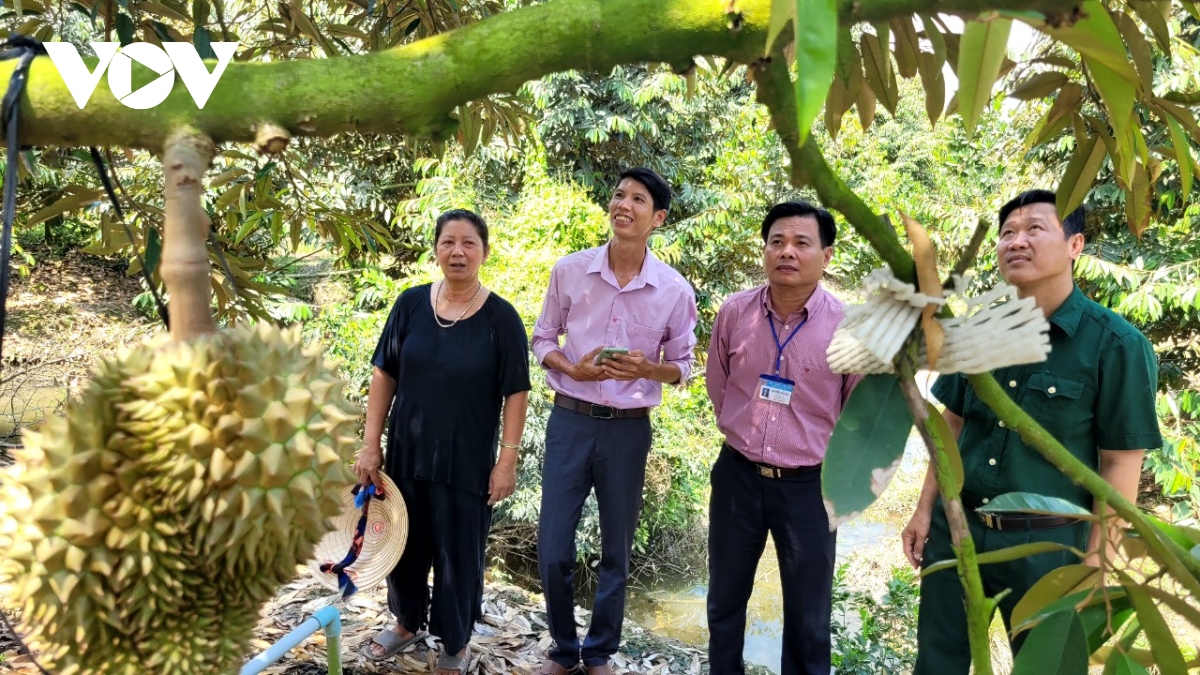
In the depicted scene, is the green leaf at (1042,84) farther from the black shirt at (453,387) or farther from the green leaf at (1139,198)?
the black shirt at (453,387)

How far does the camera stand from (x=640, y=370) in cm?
264

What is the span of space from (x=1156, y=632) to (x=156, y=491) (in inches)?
39.7

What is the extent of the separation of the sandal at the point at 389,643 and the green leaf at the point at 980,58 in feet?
9.23

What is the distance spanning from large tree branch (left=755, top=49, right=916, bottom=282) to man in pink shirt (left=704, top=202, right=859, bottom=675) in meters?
1.85

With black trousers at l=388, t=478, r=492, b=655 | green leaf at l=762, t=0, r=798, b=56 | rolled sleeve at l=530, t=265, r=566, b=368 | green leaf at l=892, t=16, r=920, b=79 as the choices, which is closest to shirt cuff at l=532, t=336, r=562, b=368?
rolled sleeve at l=530, t=265, r=566, b=368

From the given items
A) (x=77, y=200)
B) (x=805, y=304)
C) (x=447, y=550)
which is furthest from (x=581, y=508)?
(x=77, y=200)

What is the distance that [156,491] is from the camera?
2.51 feet

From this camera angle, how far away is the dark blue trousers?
2822mm

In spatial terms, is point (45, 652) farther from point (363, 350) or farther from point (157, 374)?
point (363, 350)

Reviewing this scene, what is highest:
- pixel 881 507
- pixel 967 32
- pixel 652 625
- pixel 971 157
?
pixel 971 157

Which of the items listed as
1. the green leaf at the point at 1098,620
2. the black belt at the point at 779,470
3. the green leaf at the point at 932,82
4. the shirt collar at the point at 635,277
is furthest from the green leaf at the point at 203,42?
the black belt at the point at 779,470

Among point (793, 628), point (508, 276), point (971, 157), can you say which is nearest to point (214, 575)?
point (793, 628)

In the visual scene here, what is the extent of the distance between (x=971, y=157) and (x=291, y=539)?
12523 millimetres

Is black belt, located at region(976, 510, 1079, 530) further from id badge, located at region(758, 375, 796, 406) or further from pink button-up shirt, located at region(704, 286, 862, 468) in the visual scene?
id badge, located at region(758, 375, 796, 406)
